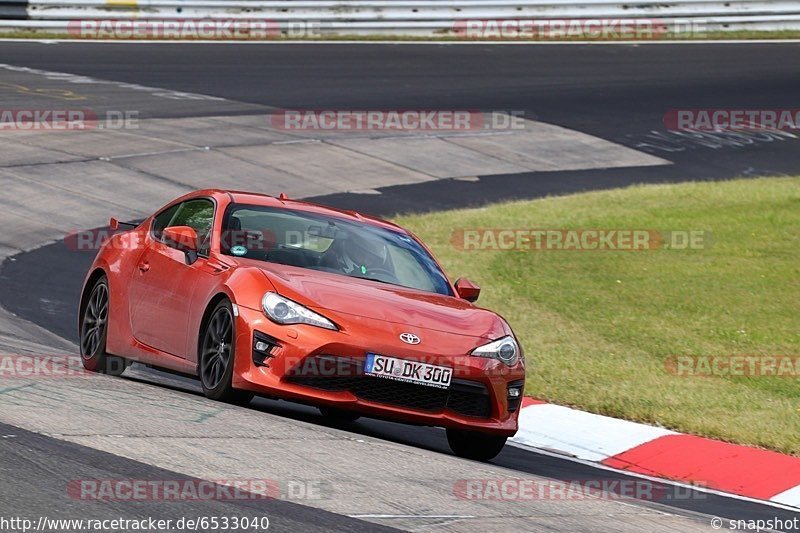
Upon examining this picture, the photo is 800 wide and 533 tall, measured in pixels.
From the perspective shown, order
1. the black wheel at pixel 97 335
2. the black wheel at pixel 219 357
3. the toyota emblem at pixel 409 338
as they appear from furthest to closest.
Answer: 1. the black wheel at pixel 97 335
2. the black wheel at pixel 219 357
3. the toyota emblem at pixel 409 338

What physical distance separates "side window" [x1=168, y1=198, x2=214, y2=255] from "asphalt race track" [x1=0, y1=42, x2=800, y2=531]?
39.6 inches

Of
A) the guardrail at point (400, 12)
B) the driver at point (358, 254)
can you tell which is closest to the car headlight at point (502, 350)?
the driver at point (358, 254)

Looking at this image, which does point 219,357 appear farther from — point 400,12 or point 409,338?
point 400,12

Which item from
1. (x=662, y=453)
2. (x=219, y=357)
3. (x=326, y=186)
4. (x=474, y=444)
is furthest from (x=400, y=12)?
(x=219, y=357)

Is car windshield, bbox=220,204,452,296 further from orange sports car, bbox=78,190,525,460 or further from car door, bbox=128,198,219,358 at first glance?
car door, bbox=128,198,219,358

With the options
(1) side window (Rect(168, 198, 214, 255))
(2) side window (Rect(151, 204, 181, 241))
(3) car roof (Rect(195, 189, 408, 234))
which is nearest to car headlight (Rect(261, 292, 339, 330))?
(1) side window (Rect(168, 198, 214, 255))

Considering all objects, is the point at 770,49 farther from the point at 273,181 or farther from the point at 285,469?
the point at 285,469

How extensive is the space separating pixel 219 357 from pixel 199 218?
1.53 metres

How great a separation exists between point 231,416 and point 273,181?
41.0 ft

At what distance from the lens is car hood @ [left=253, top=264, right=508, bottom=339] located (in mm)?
8164

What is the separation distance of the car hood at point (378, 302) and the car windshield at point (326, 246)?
24cm

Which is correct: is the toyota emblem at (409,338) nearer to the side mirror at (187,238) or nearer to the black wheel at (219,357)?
the black wheel at (219,357)

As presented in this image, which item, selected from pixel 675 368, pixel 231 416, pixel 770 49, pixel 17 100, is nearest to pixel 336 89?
pixel 17 100

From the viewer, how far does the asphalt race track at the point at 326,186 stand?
6.35 m
